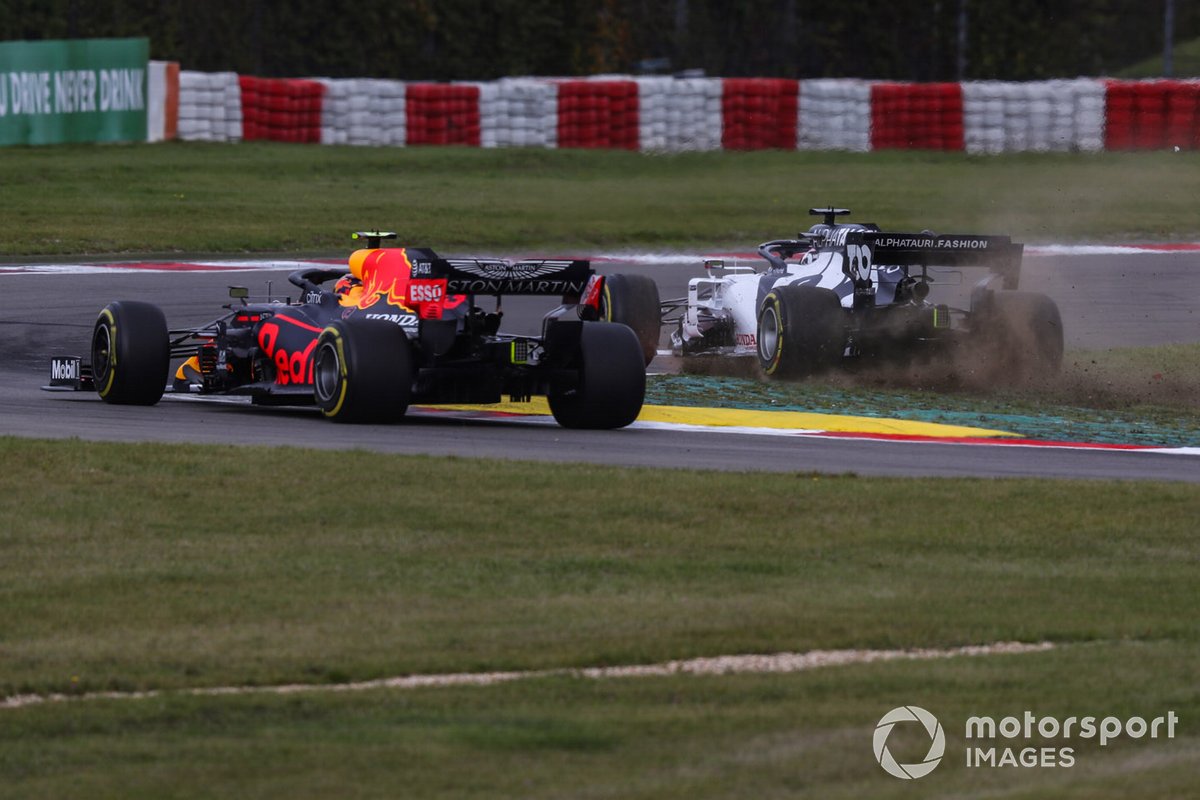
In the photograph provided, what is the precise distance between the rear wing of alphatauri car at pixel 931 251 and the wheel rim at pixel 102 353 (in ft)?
21.3

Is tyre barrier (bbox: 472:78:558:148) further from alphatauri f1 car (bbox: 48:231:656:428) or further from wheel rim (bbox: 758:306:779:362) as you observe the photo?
alphatauri f1 car (bbox: 48:231:656:428)

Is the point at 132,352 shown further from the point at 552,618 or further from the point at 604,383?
the point at 552,618

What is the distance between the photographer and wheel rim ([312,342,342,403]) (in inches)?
553

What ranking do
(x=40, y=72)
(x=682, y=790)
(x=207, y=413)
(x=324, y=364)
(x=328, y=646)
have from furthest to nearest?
(x=40, y=72), (x=207, y=413), (x=324, y=364), (x=328, y=646), (x=682, y=790)

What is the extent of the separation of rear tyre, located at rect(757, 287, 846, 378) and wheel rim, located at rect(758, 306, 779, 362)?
0.16 ft

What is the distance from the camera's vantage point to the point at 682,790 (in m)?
6.02

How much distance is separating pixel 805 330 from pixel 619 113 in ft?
68.6

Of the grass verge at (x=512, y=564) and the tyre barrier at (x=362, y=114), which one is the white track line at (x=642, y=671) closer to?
the grass verge at (x=512, y=564)

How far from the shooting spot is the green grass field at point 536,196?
30.2 m

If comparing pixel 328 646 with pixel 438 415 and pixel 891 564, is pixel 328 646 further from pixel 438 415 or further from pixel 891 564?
pixel 438 415

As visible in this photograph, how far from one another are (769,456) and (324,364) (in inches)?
126

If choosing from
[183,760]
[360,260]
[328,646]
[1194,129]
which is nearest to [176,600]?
[328,646]

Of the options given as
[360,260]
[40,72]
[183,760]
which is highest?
[40,72]

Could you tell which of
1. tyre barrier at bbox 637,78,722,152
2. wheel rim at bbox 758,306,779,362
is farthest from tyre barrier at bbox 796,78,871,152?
wheel rim at bbox 758,306,779,362
